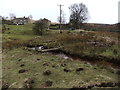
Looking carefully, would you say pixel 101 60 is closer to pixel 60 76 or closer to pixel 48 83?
pixel 60 76

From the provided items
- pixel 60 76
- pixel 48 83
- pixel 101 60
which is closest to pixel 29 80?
pixel 48 83

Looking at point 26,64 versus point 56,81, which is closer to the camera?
point 56,81

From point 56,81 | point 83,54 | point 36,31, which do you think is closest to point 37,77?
point 56,81

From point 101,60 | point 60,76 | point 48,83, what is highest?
point 101,60

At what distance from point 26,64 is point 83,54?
5.29 meters

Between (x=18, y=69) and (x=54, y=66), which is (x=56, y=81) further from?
(x=18, y=69)

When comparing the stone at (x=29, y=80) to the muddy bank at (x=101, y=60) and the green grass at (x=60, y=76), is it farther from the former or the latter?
the muddy bank at (x=101, y=60)

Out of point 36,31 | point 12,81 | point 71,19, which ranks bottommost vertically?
point 12,81

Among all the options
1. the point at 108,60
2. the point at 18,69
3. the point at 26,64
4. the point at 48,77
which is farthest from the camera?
the point at 108,60

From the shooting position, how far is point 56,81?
8.36 meters

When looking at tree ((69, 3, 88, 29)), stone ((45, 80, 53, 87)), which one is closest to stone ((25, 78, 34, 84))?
stone ((45, 80, 53, 87))

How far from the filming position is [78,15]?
1884 inches

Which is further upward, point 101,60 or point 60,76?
point 101,60

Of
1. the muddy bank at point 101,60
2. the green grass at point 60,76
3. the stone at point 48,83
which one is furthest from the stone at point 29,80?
the muddy bank at point 101,60
